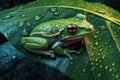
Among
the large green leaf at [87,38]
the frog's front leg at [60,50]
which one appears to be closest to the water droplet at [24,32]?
the large green leaf at [87,38]

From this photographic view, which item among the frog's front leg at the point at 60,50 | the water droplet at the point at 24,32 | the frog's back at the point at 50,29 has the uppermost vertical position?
the frog's back at the point at 50,29

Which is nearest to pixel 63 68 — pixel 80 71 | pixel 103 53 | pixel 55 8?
pixel 80 71

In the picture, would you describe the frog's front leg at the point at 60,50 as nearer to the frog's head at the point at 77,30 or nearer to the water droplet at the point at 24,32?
the frog's head at the point at 77,30

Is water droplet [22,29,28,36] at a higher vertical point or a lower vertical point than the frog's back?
lower

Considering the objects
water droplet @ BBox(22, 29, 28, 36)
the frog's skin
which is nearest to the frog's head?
the frog's skin

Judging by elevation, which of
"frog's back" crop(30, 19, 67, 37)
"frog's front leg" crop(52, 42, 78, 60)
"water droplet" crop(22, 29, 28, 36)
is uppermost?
"frog's back" crop(30, 19, 67, 37)

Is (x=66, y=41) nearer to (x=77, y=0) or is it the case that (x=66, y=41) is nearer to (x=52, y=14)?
(x=52, y=14)

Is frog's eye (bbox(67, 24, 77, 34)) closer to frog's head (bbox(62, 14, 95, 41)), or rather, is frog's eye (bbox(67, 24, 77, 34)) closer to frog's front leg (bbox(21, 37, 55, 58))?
frog's head (bbox(62, 14, 95, 41))

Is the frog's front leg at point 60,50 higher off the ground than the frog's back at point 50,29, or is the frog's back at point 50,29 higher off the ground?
the frog's back at point 50,29
